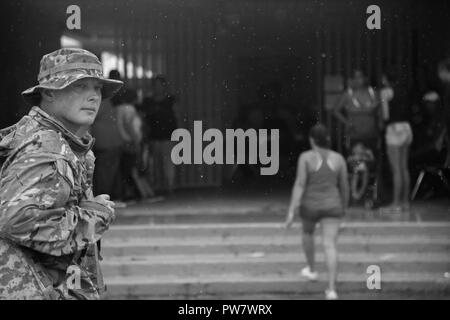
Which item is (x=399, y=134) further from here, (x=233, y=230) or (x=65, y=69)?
(x=65, y=69)

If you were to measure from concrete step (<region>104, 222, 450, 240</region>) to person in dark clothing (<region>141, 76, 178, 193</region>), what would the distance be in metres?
0.98

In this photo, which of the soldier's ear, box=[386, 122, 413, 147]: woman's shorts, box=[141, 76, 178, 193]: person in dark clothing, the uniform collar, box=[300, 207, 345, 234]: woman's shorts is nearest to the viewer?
the uniform collar

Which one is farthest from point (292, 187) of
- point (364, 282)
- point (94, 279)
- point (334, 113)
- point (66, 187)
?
point (66, 187)

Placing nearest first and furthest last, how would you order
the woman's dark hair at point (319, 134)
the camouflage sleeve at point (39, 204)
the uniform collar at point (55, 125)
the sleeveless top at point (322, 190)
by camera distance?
1. the camouflage sleeve at point (39, 204)
2. the uniform collar at point (55, 125)
3. the woman's dark hair at point (319, 134)
4. the sleeveless top at point (322, 190)

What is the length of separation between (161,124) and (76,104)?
216cm

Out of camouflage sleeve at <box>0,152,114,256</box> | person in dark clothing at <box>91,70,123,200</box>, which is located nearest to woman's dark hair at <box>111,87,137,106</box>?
person in dark clothing at <box>91,70,123,200</box>

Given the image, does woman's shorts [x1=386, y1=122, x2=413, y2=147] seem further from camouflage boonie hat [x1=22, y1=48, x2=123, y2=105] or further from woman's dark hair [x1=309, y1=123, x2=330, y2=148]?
camouflage boonie hat [x1=22, y1=48, x2=123, y2=105]

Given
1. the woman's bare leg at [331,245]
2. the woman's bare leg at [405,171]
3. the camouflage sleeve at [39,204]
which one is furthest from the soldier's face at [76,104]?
the woman's bare leg at [405,171]

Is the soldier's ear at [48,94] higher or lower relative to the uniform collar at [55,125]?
higher

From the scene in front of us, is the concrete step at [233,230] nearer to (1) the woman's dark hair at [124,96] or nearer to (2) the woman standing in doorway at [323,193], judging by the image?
(2) the woman standing in doorway at [323,193]

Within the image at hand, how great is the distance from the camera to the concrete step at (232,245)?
18.4 feet

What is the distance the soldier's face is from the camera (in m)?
2.44

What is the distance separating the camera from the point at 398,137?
5633 millimetres

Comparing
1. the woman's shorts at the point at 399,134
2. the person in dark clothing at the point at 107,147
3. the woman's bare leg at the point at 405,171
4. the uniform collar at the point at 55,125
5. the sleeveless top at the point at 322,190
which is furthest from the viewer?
the woman's bare leg at the point at 405,171
